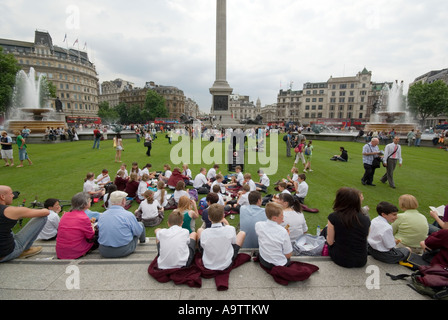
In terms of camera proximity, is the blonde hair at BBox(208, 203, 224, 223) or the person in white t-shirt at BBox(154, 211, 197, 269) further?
the blonde hair at BBox(208, 203, 224, 223)

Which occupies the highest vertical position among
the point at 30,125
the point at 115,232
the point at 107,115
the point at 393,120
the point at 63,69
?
the point at 63,69

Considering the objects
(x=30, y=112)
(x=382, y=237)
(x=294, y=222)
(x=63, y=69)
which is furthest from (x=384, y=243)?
(x=63, y=69)

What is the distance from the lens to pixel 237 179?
9555mm

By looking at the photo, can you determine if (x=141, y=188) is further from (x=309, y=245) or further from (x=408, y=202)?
(x=408, y=202)

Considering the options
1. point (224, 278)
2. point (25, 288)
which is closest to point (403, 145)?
point (224, 278)

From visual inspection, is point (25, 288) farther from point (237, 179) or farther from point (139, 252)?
point (237, 179)

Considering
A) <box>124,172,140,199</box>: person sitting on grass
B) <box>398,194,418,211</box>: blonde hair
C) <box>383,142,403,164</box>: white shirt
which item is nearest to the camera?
<box>398,194,418,211</box>: blonde hair

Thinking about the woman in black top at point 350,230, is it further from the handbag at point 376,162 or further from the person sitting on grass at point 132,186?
the handbag at point 376,162

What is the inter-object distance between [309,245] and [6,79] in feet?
177

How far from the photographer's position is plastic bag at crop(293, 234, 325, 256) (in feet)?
14.6

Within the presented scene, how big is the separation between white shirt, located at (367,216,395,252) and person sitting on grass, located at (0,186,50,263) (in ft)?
20.5

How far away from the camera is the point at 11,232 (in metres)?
3.90

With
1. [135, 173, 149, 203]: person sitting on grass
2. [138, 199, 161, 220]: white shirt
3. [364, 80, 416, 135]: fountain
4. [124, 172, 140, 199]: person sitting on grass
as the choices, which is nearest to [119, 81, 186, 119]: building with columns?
[364, 80, 416, 135]: fountain

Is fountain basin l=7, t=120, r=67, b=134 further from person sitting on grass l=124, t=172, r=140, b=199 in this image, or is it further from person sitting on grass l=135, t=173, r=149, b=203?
person sitting on grass l=135, t=173, r=149, b=203
